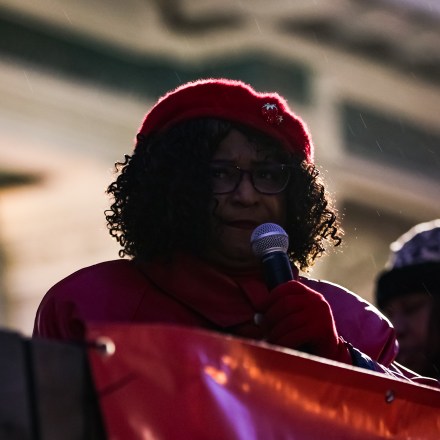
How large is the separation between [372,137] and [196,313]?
38.5 ft

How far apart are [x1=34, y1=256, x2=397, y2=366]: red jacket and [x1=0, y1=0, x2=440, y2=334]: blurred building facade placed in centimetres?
912

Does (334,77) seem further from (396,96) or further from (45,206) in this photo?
(45,206)

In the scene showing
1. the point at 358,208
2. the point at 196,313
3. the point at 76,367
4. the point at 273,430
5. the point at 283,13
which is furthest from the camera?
the point at 358,208

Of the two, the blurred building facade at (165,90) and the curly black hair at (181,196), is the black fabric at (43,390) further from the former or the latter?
the blurred building facade at (165,90)

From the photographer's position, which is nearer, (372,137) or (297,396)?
(297,396)

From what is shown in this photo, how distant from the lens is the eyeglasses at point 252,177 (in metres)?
3.08

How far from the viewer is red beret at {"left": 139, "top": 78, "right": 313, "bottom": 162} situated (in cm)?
318

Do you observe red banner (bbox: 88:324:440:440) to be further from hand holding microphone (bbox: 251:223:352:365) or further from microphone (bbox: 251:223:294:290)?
microphone (bbox: 251:223:294:290)

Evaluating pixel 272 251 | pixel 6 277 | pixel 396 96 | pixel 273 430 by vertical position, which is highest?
pixel 396 96

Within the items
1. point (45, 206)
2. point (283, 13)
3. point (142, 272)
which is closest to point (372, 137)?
point (283, 13)

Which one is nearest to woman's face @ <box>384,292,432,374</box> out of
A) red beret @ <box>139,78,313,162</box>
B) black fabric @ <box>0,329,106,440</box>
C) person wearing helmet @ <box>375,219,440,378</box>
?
person wearing helmet @ <box>375,219,440,378</box>

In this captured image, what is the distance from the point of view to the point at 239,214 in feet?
9.99

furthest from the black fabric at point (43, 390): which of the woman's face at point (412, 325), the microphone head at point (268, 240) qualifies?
the woman's face at point (412, 325)

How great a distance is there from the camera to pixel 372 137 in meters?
14.6
